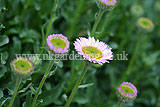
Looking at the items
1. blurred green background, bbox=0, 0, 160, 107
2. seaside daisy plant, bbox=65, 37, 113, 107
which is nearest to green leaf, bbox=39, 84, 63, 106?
blurred green background, bbox=0, 0, 160, 107

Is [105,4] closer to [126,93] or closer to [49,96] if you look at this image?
[126,93]

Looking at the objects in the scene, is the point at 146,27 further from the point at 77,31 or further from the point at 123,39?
the point at 77,31

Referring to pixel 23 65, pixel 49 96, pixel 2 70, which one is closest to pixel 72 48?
pixel 49 96

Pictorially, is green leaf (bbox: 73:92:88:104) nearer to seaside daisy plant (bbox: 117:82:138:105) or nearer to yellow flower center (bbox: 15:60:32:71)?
seaside daisy plant (bbox: 117:82:138:105)

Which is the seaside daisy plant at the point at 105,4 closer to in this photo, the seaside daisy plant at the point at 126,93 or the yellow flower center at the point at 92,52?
the yellow flower center at the point at 92,52

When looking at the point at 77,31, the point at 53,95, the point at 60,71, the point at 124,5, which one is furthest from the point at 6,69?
the point at 124,5

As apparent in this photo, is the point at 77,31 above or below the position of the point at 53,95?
above
